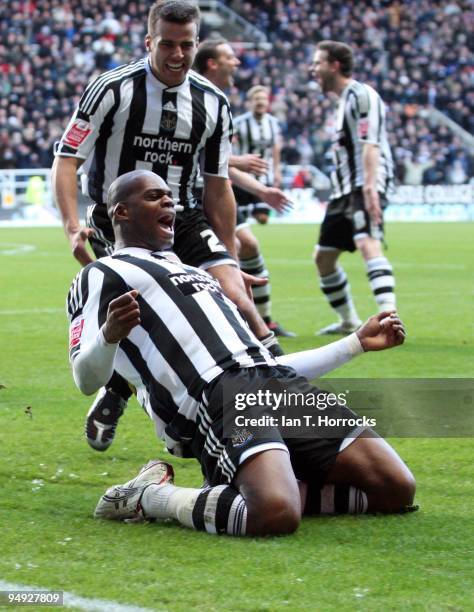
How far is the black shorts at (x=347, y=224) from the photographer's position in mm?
9883

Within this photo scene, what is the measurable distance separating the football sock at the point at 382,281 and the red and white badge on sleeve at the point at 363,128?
3.24ft

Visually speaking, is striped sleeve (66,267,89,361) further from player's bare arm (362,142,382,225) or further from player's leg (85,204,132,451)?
player's bare arm (362,142,382,225)

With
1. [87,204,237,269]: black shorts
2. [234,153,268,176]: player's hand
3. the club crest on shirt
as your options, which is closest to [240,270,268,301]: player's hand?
[87,204,237,269]: black shorts

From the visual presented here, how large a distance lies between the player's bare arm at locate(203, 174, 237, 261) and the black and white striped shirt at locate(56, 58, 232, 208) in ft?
0.57

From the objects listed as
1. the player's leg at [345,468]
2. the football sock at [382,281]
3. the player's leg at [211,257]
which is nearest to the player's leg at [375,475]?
the player's leg at [345,468]

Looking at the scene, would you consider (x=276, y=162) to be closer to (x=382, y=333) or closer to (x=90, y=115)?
(x=90, y=115)

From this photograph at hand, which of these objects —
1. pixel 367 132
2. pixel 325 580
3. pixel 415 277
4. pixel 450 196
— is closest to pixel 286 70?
pixel 450 196

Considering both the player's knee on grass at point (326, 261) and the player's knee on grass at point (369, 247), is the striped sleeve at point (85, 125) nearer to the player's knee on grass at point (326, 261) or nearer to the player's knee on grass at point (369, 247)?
the player's knee on grass at point (369, 247)

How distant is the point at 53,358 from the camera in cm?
858

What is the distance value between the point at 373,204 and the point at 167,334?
555 cm

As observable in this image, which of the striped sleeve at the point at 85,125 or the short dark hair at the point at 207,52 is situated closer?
the striped sleeve at the point at 85,125

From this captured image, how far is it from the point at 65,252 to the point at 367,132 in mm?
10673

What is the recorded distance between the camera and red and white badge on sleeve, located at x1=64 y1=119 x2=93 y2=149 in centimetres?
584

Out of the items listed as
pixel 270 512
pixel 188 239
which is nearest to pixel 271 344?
A: pixel 188 239
